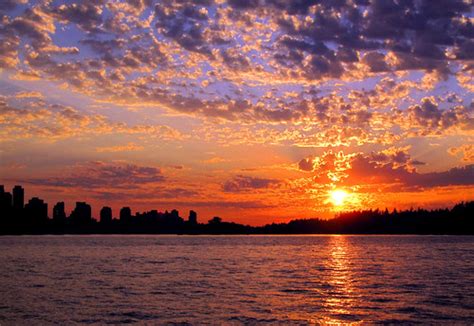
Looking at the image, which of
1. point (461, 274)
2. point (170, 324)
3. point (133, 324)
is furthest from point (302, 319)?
point (461, 274)

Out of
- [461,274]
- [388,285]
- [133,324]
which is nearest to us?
[133,324]

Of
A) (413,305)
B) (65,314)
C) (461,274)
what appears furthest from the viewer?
(461,274)

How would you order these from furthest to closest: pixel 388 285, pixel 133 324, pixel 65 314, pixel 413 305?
pixel 388 285
pixel 413 305
pixel 65 314
pixel 133 324

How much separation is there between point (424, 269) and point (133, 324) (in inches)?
2703

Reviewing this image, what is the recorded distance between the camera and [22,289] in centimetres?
6569

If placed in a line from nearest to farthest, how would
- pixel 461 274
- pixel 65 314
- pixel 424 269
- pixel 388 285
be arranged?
pixel 65 314 < pixel 388 285 < pixel 461 274 < pixel 424 269

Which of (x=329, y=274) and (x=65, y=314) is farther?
(x=329, y=274)

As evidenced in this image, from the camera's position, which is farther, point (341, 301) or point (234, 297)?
point (234, 297)

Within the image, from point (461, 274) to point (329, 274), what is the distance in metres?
20.5

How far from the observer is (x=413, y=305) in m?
52.6

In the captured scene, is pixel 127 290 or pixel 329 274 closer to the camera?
pixel 127 290

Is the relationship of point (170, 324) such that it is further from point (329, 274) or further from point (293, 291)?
point (329, 274)

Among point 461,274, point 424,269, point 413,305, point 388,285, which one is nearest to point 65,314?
→ point 413,305

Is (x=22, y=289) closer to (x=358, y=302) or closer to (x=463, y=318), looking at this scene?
(x=358, y=302)
